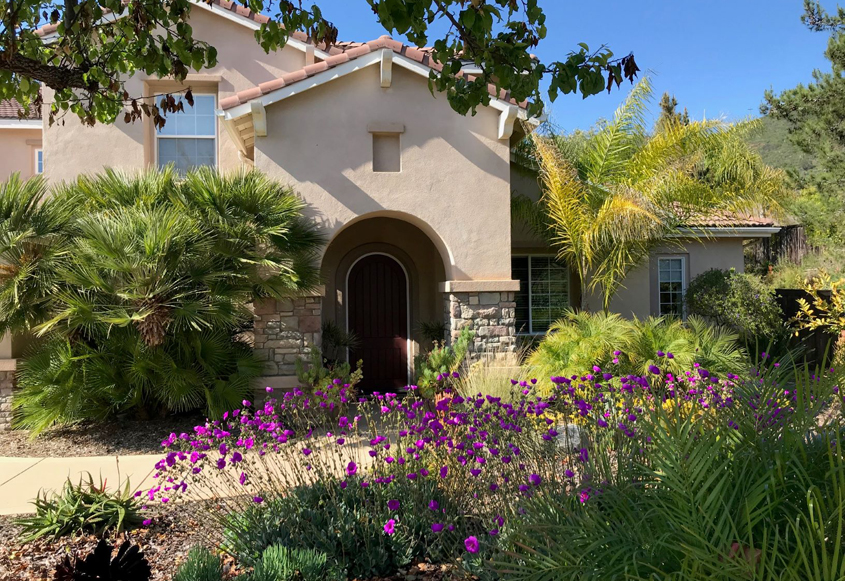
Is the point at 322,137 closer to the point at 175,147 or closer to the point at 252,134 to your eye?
the point at 252,134

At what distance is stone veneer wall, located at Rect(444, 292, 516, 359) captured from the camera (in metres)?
10.3

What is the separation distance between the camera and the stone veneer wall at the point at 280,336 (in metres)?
9.53

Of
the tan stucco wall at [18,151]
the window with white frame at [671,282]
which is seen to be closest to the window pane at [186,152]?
the tan stucco wall at [18,151]

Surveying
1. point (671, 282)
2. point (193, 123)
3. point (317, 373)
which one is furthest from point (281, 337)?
point (671, 282)

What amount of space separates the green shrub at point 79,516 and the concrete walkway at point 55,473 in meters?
0.97

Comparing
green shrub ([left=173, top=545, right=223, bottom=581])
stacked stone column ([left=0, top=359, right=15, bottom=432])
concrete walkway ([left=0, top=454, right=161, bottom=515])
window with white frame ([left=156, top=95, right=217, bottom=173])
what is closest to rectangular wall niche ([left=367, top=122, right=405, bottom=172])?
window with white frame ([left=156, top=95, right=217, bottom=173])

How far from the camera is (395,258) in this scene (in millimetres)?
12641

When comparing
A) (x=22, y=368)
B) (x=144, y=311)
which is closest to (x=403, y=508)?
(x=144, y=311)

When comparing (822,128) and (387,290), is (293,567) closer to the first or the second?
(387,290)

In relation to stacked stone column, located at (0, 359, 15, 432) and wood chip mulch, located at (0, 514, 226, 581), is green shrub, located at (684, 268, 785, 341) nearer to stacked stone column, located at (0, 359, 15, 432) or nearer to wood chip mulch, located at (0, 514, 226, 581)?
wood chip mulch, located at (0, 514, 226, 581)

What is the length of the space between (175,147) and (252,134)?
91.0 inches

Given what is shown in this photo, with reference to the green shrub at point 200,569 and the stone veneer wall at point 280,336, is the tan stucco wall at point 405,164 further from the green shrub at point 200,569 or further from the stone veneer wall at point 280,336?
the green shrub at point 200,569

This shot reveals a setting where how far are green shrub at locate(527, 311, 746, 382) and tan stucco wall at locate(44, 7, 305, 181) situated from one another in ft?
22.0

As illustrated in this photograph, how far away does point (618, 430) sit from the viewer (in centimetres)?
354
